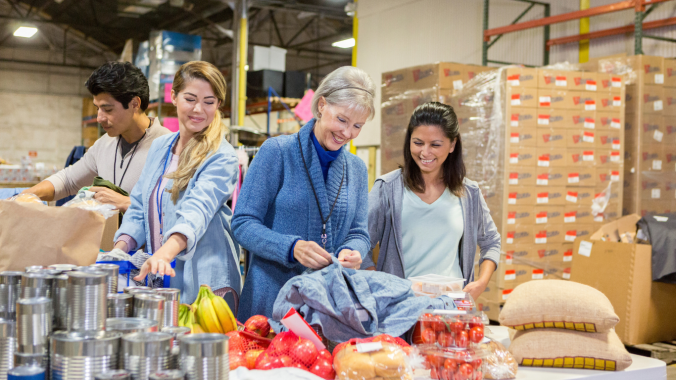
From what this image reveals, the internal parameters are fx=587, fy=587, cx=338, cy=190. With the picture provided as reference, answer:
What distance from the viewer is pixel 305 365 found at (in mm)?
1442

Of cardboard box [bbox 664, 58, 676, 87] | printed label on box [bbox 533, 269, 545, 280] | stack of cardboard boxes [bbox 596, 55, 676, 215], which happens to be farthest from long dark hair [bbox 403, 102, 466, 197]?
cardboard box [bbox 664, 58, 676, 87]

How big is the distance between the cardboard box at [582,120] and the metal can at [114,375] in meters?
4.86

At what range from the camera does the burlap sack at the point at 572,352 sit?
5.56ft

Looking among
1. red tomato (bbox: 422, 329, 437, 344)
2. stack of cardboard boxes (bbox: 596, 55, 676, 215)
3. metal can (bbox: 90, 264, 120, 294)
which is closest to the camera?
metal can (bbox: 90, 264, 120, 294)

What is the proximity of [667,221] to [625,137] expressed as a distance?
175 cm

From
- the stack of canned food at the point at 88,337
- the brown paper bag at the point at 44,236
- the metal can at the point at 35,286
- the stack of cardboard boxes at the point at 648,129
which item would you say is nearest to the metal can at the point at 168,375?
the stack of canned food at the point at 88,337

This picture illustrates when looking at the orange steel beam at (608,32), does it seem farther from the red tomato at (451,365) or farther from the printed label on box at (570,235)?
the red tomato at (451,365)

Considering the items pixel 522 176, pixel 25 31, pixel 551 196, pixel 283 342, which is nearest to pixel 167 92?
pixel 522 176

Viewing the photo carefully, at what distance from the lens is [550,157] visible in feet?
16.5

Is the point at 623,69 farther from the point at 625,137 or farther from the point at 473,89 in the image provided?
the point at 473,89

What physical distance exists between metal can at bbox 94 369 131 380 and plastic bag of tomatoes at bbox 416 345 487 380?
0.81m

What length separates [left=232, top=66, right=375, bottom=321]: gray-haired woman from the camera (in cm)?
183

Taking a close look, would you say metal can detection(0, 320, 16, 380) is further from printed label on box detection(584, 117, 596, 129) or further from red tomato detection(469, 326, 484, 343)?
printed label on box detection(584, 117, 596, 129)

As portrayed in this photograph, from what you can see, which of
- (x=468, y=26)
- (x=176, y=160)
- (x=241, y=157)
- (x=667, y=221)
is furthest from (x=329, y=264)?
(x=468, y=26)
